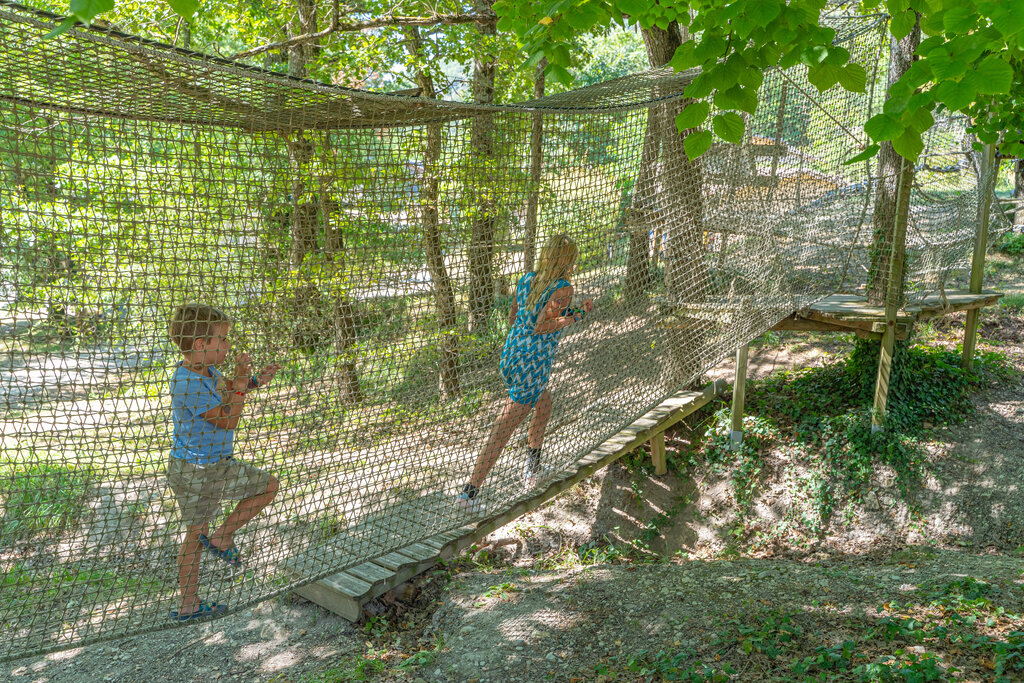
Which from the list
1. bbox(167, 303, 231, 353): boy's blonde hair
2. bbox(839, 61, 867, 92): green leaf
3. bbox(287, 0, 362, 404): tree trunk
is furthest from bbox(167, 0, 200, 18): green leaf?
bbox(839, 61, 867, 92): green leaf

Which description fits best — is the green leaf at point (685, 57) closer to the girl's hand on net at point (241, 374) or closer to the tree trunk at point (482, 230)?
the tree trunk at point (482, 230)

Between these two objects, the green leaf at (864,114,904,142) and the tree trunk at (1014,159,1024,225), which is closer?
the green leaf at (864,114,904,142)

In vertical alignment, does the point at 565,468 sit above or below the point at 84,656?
above

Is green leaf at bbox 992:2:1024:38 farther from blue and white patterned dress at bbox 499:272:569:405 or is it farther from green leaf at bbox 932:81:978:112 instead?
blue and white patterned dress at bbox 499:272:569:405

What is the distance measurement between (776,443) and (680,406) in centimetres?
134

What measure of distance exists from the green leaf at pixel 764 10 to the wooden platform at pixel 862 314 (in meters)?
3.70

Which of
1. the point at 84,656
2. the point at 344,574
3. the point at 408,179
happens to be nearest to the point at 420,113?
the point at 408,179

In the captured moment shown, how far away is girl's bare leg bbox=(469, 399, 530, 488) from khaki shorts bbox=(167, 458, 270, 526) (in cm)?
98

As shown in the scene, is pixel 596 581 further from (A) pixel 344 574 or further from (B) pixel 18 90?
(B) pixel 18 90

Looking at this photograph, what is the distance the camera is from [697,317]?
4258mm

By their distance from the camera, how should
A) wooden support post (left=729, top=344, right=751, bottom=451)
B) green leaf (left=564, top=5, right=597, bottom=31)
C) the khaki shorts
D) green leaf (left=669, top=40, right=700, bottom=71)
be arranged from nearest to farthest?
green leaf (left=669, top=40, right=700, bottom=71), green leaf (left=564, top=5, right=597, bottom=31), the khaki shorts, wooden support post (left=729, top=344, right=751, bottom=451)

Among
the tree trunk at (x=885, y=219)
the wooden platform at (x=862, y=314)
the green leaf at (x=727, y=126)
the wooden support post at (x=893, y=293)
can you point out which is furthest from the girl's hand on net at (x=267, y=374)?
the tree trunk at (x=885, y=219)

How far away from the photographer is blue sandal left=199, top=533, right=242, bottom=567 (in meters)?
2.62

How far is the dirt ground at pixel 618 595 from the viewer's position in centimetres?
325
